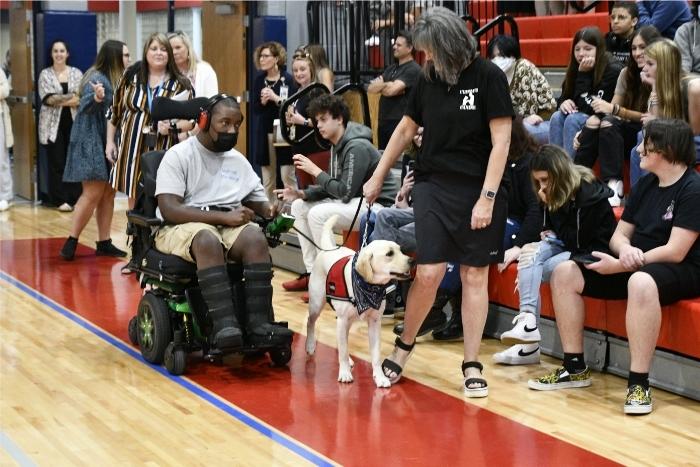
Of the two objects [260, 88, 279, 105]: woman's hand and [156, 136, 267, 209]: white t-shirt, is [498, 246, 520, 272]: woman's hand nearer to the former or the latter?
[156, 136, 267, 209]: white t-shirt

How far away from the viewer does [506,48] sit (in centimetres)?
762

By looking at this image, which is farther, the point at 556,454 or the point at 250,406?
the point at 250,406

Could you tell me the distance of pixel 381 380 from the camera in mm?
4992

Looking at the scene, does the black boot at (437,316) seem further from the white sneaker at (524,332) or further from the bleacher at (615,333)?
the white sneaker at (524,332)

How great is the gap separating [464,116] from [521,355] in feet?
4.41

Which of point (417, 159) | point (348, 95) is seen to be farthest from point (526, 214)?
point (348, 95)

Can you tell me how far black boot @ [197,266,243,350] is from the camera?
16.3 ft

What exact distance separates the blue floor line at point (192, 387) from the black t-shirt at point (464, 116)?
129 centimetres

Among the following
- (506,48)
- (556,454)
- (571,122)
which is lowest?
(556,454)

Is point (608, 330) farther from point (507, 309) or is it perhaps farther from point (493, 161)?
point (493, 161)

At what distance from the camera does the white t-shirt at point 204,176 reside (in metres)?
5.29

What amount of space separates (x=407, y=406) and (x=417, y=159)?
1.06m

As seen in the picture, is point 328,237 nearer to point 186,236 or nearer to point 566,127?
point 186,236

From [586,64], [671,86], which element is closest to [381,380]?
[671,86]
